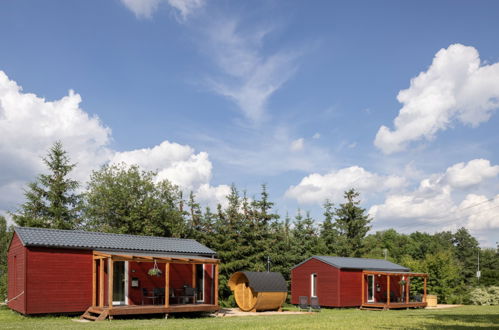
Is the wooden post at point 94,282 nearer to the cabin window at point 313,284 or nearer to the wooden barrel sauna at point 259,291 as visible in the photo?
the wooden barrel sauna at point 259,291

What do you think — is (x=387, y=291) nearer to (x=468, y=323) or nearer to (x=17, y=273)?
(x=468, y=323)

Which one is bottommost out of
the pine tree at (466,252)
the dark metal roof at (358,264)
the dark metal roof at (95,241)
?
the pine tree at (466,252)

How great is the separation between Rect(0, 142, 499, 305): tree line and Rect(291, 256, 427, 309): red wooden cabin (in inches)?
235

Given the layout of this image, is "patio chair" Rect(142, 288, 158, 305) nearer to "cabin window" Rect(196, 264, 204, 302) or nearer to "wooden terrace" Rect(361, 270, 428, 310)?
"cabin window" Rect(196, 264, 204, 302)

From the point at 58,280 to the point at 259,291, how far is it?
9.39m

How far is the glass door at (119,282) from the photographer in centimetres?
2072

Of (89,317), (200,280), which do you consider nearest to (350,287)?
(200,280)

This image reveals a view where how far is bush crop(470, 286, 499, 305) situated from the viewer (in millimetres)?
35344

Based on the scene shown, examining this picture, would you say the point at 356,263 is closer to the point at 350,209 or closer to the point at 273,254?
the point at 273,254

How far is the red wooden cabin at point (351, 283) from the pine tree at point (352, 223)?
1401cm

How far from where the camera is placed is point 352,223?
4634 centimetres

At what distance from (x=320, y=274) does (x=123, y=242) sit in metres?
12.7

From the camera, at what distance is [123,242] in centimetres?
2209

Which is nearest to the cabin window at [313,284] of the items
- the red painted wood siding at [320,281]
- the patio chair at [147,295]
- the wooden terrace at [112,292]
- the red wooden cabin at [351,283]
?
the red wooden cabin at [351,283]
